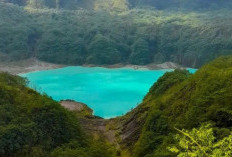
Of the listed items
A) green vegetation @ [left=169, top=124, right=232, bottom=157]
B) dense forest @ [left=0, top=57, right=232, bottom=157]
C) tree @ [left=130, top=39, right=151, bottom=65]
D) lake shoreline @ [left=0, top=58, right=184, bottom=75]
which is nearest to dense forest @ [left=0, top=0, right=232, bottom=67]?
tree @ [left=130, top=39, right=151, bottom=65]

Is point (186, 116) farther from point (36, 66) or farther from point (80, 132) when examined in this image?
point (36, 66)

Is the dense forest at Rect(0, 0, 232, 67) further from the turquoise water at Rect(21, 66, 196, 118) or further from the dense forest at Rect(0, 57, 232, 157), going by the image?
the dense forest at Rect(0, 57, 232, 157)

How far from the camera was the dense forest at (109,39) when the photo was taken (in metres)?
142

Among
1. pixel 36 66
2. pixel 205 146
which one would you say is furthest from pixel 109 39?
pixel 205 146

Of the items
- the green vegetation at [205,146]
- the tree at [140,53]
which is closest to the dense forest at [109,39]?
the tree at [140,53]

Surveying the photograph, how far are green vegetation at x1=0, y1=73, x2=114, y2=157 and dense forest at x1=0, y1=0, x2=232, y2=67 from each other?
350 ft

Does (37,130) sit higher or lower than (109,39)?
higher

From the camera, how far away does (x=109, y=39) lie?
504 ft

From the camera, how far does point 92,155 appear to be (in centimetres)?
3023

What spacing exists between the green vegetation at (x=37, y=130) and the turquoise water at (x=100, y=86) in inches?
1342

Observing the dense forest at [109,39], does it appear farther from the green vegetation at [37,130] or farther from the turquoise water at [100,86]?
the green vegetation at [37,130]

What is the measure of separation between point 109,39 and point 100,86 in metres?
56.8

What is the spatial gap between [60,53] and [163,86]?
98963 millimetres

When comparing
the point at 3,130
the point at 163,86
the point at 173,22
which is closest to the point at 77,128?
the point at 3,130
